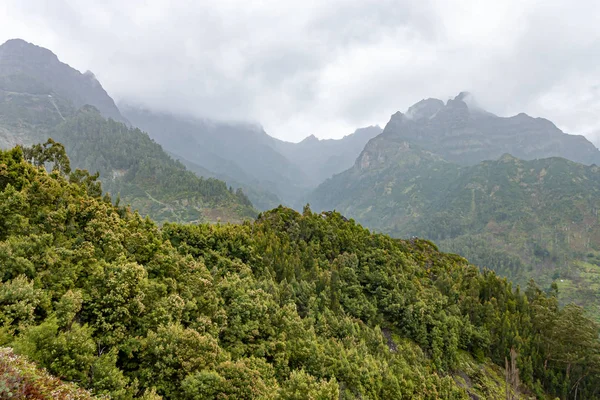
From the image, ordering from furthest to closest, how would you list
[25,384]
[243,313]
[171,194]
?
[171,194] → [243,313] → [25,384]

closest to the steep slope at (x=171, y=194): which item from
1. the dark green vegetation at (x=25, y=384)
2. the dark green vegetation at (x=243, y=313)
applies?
Answer: the dark green vegetation at (x=243, y=313)

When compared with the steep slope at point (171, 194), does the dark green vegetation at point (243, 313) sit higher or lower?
lower

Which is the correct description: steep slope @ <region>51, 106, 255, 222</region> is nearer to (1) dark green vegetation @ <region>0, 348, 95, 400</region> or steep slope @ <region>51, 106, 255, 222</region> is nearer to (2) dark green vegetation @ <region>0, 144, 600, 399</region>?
(2) dark green vegetation @ <region>0, 144, 600, 399</region>

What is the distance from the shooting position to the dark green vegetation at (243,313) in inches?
628

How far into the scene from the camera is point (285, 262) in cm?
4156

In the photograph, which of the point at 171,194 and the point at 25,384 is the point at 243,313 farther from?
the point at 171,194

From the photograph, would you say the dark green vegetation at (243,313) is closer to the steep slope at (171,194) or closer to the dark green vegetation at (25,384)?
the dark green vegetation at (25,384)

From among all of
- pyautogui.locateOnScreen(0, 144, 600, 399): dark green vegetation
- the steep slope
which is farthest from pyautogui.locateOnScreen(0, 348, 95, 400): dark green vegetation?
the steep slope

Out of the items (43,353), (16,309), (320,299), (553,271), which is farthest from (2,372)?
(553,271)

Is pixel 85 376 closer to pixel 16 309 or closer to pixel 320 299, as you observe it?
pixel 16 309

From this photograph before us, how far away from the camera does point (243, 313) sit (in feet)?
82.4

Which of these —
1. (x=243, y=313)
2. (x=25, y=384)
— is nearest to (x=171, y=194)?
(x=243, y=313)

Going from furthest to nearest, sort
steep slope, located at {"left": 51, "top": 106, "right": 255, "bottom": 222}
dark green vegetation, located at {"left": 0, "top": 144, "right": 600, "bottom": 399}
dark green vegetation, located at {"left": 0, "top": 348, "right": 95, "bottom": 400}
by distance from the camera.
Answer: steep slope, located at {"left": 51, "top": 106, "right": 255, "bottom": 222}
dark green vegetation, located at {"left": 0, "top": 144, "right": 600, "bottom": 399}
dark green vegetation, located at {"left": 0, "top": 348, "right": 95, "bottom": 400}

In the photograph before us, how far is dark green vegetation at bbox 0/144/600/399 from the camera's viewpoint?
16.0m
